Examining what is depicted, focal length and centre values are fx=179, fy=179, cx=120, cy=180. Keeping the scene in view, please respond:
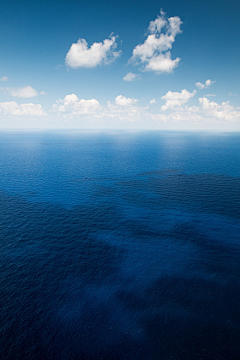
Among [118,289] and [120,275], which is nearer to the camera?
[118,289]

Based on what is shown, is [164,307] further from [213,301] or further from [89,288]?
[89,288]

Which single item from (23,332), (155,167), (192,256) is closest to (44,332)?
(23,332)

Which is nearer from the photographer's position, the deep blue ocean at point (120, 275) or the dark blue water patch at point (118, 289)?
the dark blue water patch at point (118, 289)

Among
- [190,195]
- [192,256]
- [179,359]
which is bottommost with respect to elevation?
[179,359]

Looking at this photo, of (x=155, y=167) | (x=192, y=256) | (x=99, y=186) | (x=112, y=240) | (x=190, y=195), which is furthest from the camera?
(x=155, y=167)

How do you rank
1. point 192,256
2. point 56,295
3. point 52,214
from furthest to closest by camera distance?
1. point 52,214
2. point 192,256
3. point 56,295

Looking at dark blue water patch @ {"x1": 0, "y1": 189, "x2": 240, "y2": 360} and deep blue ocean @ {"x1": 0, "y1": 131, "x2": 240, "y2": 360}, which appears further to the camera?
deep blue ocean @ {"x1": 0, "y1": 131, "x2": 240, "y2": 360}

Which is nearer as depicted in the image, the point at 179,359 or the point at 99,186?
the point at 179,359

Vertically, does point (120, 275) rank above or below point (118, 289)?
above
